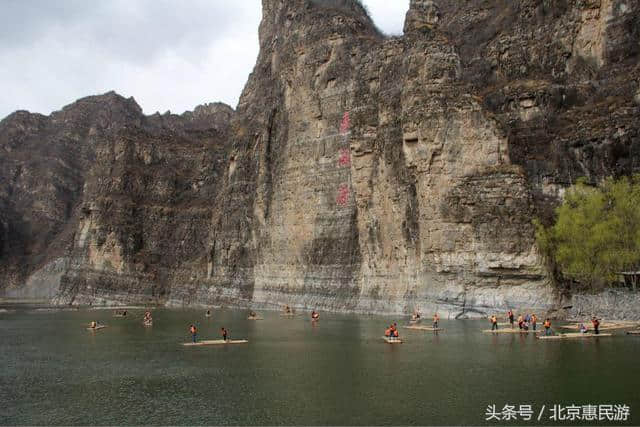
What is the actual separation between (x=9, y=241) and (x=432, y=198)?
167 metres

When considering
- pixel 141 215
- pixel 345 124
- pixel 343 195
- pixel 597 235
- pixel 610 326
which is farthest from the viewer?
pixel 141 215

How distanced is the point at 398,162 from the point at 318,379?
41.9 metres

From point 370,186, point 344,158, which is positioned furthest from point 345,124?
point 370,186

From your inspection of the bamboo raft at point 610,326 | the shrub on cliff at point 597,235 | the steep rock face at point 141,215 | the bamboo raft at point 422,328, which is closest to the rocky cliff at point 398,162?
the steep rock face at point 141,215

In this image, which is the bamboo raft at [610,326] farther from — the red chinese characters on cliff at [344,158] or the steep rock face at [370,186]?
the red chinese characters on cliff at [344,158]

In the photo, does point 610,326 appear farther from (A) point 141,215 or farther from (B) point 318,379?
(A) point 141,215

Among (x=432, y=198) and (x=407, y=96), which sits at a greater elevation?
(x=407, y=96)

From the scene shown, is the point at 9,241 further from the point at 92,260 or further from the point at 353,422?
the point at 353,422

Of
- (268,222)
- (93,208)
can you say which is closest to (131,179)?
(93,208)

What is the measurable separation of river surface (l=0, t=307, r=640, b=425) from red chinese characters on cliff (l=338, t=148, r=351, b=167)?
3416cm

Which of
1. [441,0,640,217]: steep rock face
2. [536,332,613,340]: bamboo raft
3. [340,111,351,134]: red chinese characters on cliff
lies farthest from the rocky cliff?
[536,332,613,340]: bamboo raft

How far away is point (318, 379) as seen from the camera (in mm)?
32188

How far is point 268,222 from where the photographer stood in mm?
95562

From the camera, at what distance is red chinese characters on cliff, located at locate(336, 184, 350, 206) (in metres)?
82.8
